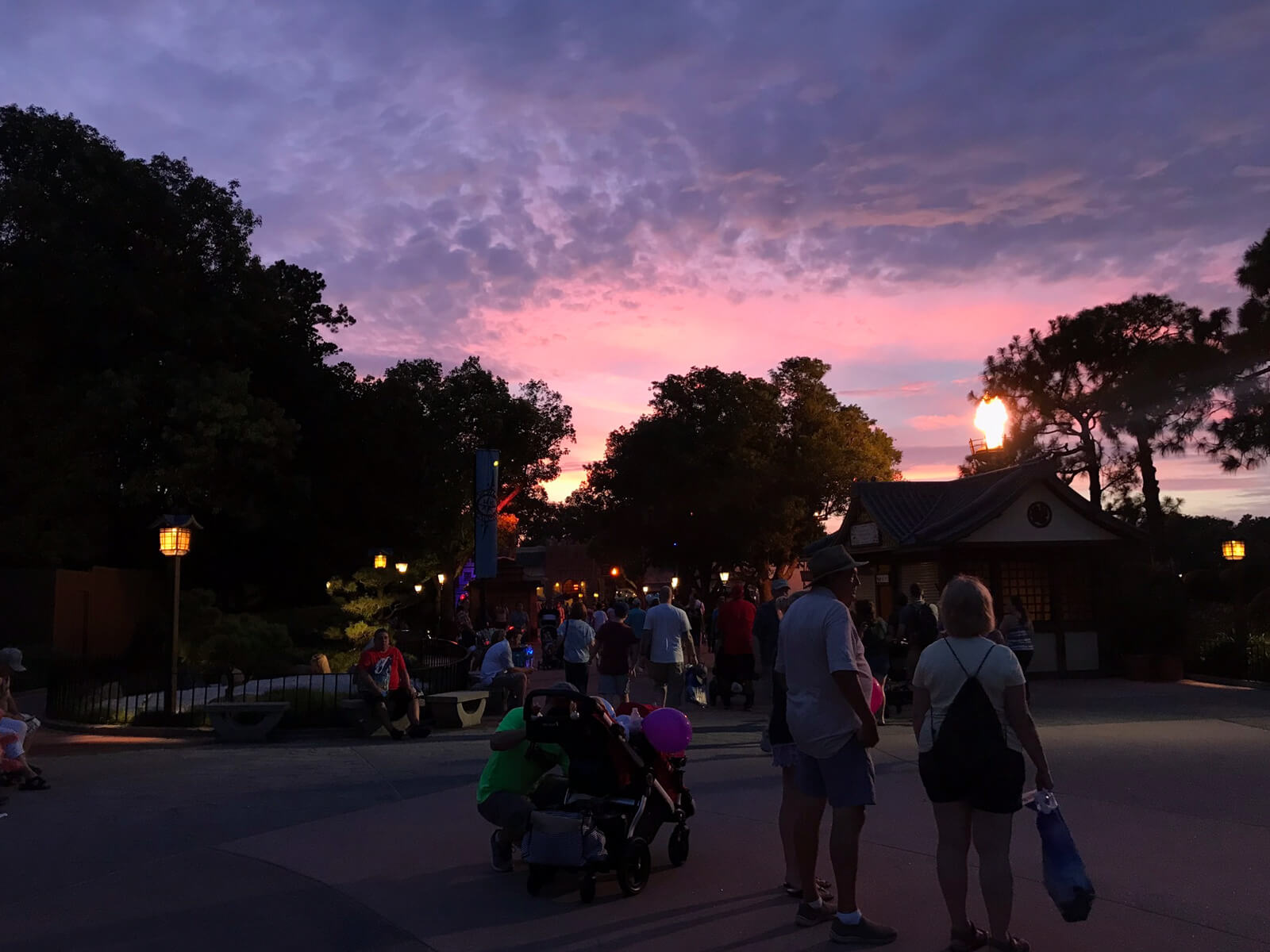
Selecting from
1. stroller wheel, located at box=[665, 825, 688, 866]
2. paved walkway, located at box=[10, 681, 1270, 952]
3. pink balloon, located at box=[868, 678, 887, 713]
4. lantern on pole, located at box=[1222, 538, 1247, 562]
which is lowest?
paved walkway, located at box=[10, 681, 1270, 952]

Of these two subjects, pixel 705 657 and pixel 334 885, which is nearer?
pixel 334 885

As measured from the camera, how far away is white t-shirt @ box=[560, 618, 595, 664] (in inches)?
576

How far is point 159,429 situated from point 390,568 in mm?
6690

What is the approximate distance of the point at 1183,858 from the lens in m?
6.50

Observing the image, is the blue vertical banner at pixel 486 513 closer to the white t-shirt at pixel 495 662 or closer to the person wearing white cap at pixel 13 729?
the white t-shirt at pixel 495 662

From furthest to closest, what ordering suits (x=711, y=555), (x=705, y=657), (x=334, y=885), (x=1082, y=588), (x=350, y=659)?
(x=711, y=555) → (x=705, y=657) → (x=350, y=659) → (x=1082, y=588) → (x=334, y=885)

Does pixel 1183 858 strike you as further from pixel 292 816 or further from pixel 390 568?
pixel 390 568

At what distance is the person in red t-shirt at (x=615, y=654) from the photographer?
12859 millimetres

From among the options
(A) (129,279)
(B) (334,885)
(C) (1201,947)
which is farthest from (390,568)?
(C) (1201,947)

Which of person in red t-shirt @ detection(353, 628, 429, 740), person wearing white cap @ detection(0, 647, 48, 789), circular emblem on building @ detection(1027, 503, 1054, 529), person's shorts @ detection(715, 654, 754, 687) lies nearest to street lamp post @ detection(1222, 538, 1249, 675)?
circular emblem on building @ detection(1027, 503, 1054, 529)

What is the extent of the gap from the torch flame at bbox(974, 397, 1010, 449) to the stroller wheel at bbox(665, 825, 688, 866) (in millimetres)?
3751

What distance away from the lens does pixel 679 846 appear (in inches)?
260

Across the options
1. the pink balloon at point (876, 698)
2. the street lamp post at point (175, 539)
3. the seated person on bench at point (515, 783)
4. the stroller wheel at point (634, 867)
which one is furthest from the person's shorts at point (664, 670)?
the street lamp post at point (175, 539)

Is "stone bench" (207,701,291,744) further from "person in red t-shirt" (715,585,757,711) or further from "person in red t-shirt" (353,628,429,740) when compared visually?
"person in red t-shirt" (715,585,757,711)
